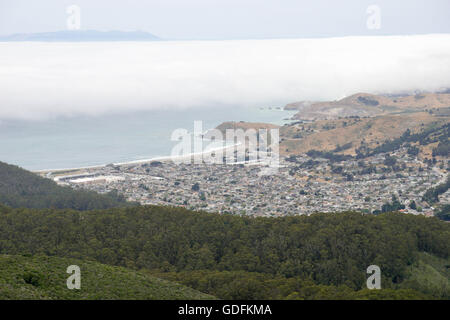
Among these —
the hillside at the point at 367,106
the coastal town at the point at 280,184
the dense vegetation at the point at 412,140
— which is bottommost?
the coastal town at the point at 280,184

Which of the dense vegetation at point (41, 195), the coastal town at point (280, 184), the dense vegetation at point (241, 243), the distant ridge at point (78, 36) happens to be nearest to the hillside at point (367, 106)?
the coastal town at point (280, 184)

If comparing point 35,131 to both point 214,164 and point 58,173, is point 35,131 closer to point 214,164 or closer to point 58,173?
point 58,173

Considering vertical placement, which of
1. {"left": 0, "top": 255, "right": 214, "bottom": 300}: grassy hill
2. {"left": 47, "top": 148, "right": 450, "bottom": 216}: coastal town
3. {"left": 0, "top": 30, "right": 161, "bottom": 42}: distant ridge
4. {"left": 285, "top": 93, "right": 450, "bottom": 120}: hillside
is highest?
{"left": 0, "top": 30, "right": 161, "bottom": 42}: distant ridge

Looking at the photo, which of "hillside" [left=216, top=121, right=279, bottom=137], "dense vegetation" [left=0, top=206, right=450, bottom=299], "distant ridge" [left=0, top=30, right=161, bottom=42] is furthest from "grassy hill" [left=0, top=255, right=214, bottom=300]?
"distant ridge" [left=0, top=30, right=161, bottom=42]

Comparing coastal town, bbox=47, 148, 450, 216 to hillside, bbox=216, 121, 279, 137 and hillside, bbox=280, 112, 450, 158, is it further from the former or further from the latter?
hillside, bbox=216, 121, 279, 137

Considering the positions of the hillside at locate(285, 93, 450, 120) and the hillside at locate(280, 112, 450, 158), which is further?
the hillside at locate(285, 93, 450, 120)

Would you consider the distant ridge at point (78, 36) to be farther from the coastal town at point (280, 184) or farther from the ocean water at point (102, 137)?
the coastal town at point (280, 184)
